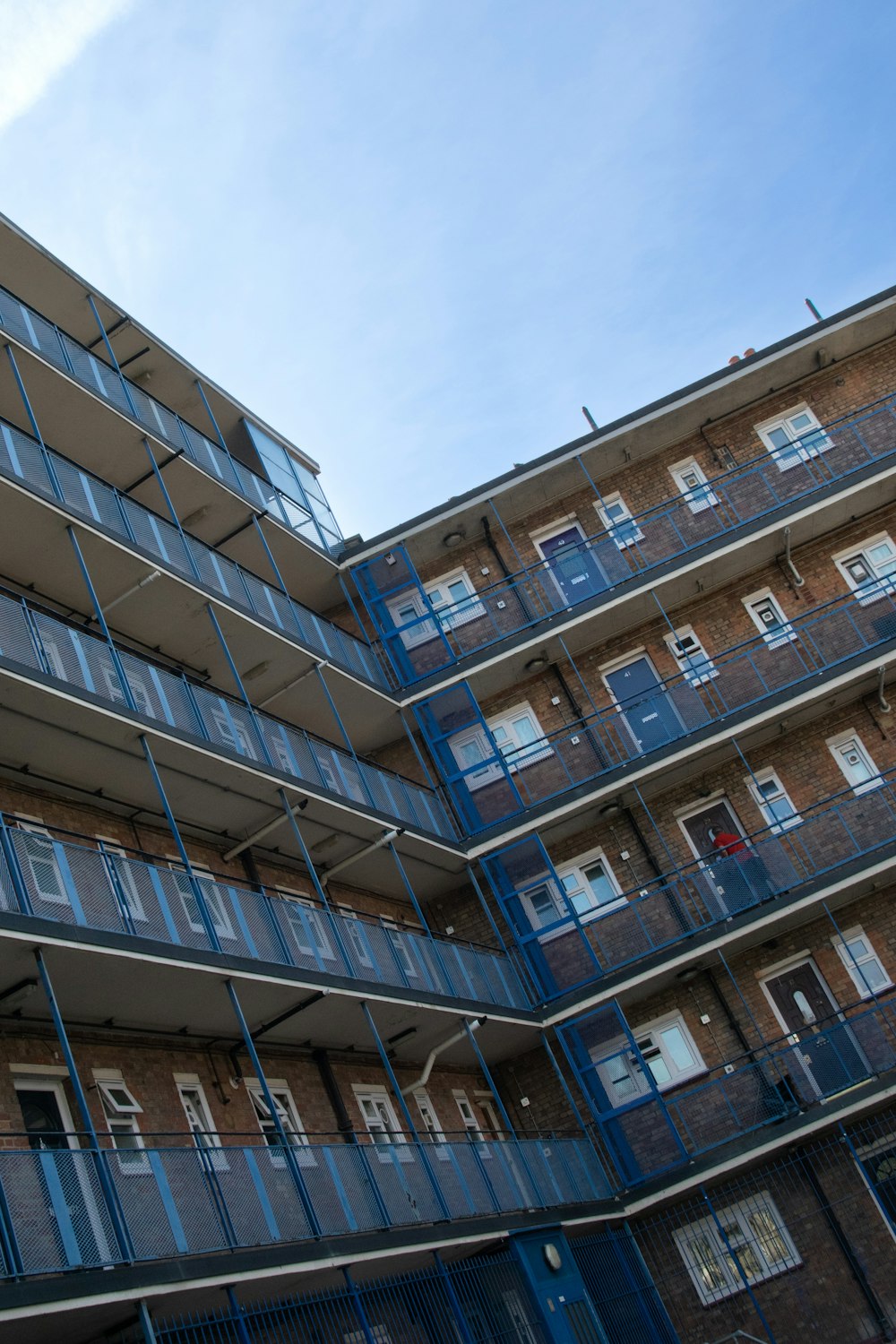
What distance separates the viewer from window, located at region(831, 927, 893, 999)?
21.0 m

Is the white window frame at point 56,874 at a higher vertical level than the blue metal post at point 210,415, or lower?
lower

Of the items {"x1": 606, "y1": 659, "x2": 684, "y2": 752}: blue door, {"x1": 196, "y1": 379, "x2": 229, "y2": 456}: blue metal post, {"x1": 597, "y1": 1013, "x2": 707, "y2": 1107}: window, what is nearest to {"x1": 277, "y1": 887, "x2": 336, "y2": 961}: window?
{"x1": 597, "y1": 1013, "x2": 707, "y2": 1107}: window

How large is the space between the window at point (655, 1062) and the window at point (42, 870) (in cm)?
1091

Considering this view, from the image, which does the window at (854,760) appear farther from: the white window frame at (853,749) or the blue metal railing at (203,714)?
the blue metal railing at (203,714)

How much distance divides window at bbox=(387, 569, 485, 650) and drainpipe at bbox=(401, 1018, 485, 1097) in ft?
23.8

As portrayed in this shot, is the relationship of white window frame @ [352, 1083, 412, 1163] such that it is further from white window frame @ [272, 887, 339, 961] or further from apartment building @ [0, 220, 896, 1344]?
white window frame @ [272, 887, 339, 961]

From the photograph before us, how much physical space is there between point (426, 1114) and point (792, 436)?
13.4 meters

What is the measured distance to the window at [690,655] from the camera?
2309 cm

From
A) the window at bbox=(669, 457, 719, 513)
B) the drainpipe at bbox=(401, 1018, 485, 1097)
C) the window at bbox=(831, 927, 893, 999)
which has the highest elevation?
the window at bbox=(669, 457, 719, 513)

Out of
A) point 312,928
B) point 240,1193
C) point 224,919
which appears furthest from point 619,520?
point 240,1193

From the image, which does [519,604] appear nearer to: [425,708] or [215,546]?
[425,708]

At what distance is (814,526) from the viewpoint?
2362 centimetres

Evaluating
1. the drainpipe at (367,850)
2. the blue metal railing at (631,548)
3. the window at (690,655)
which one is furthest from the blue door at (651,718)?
the drainpipe at (367,850)

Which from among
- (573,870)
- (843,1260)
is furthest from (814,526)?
(843,1260)
